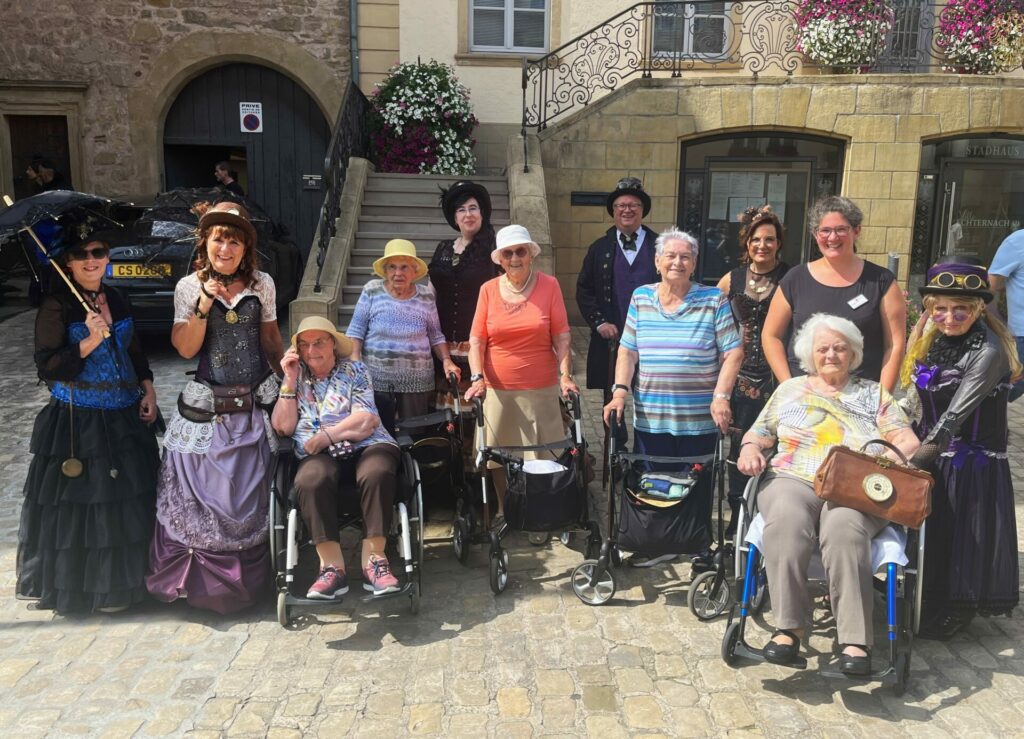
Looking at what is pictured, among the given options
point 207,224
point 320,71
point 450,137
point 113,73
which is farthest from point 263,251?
point 207,224

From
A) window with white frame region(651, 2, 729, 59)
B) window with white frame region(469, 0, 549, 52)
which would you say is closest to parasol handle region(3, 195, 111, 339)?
window with white frame region(469, 0, 549, 52)

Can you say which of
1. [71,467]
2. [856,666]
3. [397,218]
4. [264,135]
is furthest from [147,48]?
[856,666]

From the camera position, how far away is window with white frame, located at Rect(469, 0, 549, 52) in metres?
11.6

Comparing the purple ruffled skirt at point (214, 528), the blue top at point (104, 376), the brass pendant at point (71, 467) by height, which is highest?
the blue top at point (104, 376)

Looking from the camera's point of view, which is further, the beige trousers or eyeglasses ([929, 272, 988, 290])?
eyeglasses ([929, 272, 988, 290])

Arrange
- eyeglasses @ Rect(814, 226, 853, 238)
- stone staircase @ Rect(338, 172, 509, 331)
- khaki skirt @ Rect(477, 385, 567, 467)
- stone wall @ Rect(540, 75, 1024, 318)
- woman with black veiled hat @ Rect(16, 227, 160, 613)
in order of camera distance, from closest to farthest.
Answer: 1. woman with black veiled hat @ Rect(16, 227, 160, 613)
2. eyeglasses @ Rect(814, 226, 853, 238)
3. khaki skirt @ Rect(477, 385, 567, 467)
4. stone staircase @ Rect(338, 172, 509, 331)
5. stone wall @ Rect(540, 75, 1024, 318)

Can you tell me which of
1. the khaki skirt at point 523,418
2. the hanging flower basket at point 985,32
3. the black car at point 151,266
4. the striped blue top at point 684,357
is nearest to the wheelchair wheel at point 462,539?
the khaki skirt at point 523,418

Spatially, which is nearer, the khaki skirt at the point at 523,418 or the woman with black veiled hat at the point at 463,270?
the khaki skirt at the point at 523,418

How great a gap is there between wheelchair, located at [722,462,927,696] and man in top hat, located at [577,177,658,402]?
195cm

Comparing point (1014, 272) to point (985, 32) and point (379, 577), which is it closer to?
point (379, 577)

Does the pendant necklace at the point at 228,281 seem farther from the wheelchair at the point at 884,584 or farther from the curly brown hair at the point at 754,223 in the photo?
the curly brown hair at the point at 754,223

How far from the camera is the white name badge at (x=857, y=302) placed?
3.85m

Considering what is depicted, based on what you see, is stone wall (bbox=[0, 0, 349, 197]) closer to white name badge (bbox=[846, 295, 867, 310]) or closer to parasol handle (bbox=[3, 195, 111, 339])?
parasol handle (bbox=[3, 195, 111, 339])

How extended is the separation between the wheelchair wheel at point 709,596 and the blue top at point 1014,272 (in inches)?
123
